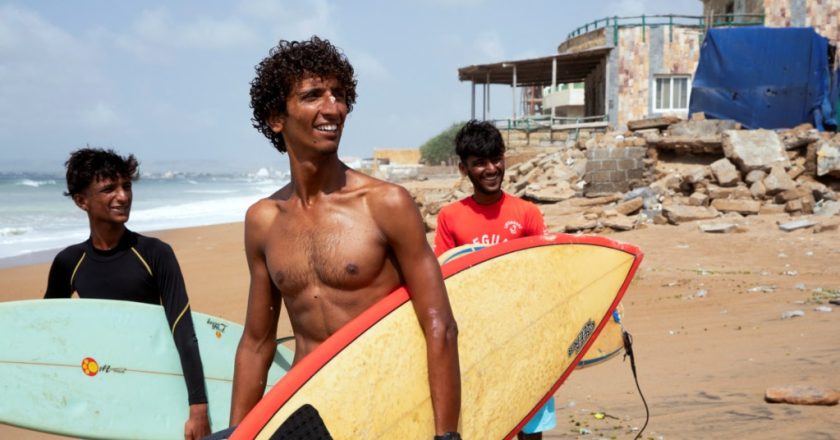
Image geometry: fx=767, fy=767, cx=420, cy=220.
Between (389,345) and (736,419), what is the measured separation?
2655mm

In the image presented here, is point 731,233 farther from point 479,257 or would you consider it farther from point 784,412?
point 479,257

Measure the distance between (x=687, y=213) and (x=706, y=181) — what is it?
4.84ft

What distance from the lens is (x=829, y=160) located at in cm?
1202

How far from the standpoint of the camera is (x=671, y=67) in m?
21.7

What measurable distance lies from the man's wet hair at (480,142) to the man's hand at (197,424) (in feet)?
5.31

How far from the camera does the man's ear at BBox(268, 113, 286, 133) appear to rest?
6.63ft

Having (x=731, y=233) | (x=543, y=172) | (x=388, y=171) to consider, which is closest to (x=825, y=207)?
(x=731, y=233)

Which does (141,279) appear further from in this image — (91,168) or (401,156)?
(401,156)

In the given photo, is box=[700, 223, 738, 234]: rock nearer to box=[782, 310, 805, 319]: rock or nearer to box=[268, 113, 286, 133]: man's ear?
box=[782, 310, 805, 319]: rock

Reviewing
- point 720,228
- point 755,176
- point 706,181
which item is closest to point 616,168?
point 706,181

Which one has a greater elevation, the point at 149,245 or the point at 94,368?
the point at 149,245

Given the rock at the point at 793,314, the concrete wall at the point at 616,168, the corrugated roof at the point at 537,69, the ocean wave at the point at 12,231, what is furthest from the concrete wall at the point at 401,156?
the rock at the point at 793,314

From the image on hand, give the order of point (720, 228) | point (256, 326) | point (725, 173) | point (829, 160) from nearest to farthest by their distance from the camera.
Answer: point (256, 326) < point (720, 228) < point (829, 160) < point (725, 173)

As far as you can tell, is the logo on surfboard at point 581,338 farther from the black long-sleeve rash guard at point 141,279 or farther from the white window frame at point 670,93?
the white window frame at point 670,93
